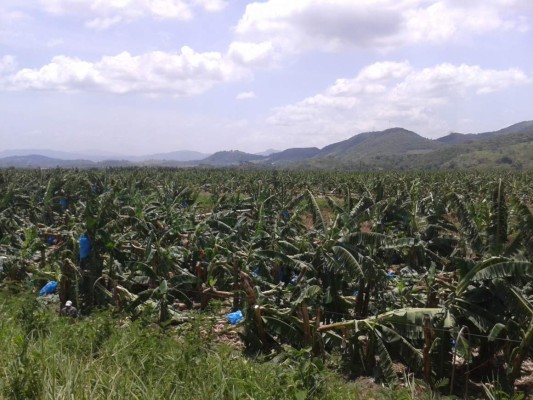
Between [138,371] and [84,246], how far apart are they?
4.05m

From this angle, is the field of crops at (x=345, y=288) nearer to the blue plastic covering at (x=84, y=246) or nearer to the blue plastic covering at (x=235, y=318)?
the blue plastic covering at (x=84, y=246)

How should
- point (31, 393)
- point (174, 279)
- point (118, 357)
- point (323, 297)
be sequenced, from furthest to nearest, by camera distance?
point (174, 279) → point (323, 297) → point (118, 357) → point (31, 393)

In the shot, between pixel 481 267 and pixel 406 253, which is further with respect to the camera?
pixel 406 253

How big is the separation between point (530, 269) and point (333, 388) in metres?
2.59

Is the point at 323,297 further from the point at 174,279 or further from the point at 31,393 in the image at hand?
the point at 31,393

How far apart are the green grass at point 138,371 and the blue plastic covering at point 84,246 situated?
2328mm

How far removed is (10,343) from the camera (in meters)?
5.01

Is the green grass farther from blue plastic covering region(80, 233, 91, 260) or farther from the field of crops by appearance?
blue plastic covering region(80, 233, 91, 260)

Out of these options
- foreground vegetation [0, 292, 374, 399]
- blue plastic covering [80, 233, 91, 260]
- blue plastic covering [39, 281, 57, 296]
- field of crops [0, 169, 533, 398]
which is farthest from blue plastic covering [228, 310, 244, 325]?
blue plastic covering [39, 281, 57, 296]

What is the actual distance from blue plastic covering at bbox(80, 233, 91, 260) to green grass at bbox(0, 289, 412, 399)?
7.64 ft

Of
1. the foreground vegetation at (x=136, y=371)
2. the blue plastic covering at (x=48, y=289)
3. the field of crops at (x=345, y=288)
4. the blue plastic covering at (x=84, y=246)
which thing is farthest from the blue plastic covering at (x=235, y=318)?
the blue plastic covering at (x=48, y=289)

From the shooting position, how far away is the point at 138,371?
4680 mm

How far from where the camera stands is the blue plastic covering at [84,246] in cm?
805

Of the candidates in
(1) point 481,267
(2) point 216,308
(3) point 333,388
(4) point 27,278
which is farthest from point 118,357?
(4) point 27,278
